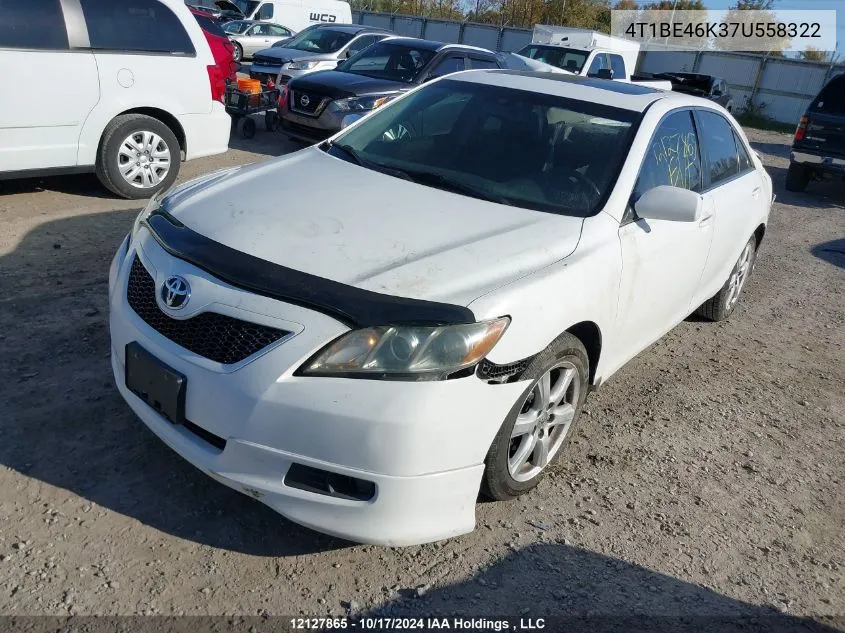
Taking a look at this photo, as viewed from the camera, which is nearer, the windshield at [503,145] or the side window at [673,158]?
the windshield at [503,145]

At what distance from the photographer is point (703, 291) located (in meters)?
4.80

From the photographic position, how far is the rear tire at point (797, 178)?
11953 millimetres

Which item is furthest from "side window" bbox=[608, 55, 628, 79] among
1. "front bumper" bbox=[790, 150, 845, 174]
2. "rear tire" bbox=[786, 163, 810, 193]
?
"front bumper" bbox=[790, 150, 845, 174]

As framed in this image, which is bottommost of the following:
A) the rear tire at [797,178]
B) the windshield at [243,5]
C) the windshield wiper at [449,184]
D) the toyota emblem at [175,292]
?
the rear tire at [797,178]

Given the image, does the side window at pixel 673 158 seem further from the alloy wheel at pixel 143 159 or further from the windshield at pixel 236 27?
the windshield at pixel 236 27

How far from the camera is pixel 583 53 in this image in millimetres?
15391

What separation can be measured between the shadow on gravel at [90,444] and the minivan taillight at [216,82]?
3248mm

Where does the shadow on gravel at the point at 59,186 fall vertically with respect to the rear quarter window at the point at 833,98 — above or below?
below

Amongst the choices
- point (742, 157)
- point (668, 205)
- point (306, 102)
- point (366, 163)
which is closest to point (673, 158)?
point (668, 205)

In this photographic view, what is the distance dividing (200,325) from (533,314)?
1.21m

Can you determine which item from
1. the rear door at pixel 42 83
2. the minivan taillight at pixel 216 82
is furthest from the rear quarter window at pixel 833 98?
the rear door at pixel 42 83

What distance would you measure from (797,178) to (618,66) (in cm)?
542

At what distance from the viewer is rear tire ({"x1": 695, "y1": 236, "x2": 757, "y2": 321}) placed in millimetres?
5527

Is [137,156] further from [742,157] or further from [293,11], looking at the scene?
[293,11]
